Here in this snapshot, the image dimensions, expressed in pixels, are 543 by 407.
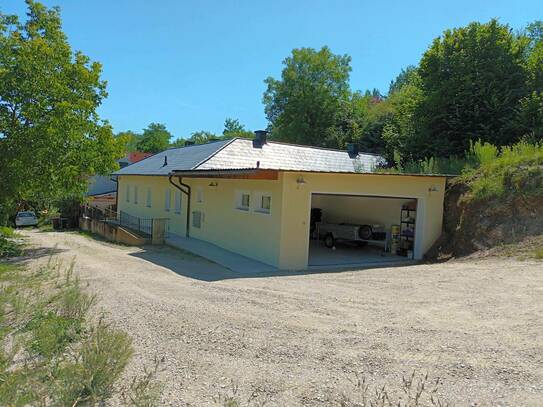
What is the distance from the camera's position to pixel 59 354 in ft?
16.7

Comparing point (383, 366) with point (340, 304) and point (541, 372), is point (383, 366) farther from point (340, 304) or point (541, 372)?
point (340, 304)

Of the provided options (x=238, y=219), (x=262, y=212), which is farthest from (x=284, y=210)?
(x=238, y=219)

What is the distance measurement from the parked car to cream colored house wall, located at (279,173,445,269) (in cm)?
214

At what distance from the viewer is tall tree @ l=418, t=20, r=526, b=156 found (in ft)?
65.1

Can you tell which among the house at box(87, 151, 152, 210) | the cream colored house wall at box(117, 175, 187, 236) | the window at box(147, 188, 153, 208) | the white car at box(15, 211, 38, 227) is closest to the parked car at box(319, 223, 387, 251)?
the cream colored house wall at box(117, 175, 187, 236)

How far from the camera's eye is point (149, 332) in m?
5.98

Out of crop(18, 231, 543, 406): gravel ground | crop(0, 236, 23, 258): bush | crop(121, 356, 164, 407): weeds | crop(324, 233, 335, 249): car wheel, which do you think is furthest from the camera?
crop(324, 233, 335, 249): car wheel

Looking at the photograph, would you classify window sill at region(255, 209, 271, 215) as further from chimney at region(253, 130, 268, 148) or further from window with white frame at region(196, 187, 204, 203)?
chimney at region(253, 130, 268, 148)

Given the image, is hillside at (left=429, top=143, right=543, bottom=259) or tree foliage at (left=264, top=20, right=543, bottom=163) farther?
tree foliage at (left=264, top=20, right=543, bottom=163)

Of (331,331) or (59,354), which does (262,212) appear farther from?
(59,354)

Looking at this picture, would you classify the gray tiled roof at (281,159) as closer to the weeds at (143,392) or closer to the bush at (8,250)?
the bush at (8,250)

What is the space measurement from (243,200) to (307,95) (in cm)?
3468

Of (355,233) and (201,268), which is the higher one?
(355,233)

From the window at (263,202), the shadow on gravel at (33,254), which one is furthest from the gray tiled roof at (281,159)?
the shadow on gravel at (33,254)
